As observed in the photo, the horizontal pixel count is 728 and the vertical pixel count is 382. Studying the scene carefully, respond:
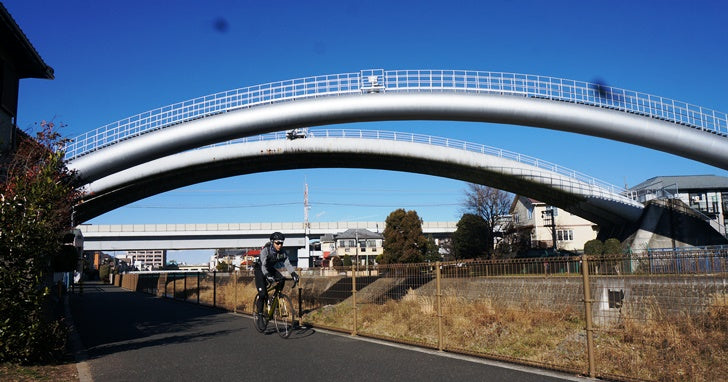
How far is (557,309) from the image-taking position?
1141cm

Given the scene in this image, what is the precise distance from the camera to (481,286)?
10289 mm

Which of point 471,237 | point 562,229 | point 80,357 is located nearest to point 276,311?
point 80,357

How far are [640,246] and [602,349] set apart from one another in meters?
34.3

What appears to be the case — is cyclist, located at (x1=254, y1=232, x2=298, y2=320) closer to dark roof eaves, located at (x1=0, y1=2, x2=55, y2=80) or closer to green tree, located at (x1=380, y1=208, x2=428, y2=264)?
dark roof eaves, located at (x1=0, y1=2, x2=55, y2=80)

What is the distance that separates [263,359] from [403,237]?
48.8 m

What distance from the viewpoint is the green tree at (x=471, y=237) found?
52.8 metres

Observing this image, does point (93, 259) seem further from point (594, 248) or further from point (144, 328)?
point (144, 328)

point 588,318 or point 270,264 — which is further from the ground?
point 270,264

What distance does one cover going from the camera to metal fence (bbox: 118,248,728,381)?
7320mm

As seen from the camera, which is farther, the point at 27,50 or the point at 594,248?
the point at 594,248

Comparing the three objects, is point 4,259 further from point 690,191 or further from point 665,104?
point 690,191

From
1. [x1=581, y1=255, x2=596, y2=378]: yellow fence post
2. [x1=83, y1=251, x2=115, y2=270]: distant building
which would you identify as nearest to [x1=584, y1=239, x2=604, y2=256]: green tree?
[x1=581, y1=255, x2=596, y2=378]: yellow fence post

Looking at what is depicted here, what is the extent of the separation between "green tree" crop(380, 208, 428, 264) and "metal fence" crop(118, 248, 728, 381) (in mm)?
40916

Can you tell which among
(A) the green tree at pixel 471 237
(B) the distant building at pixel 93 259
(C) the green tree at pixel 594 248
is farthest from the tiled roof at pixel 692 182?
(B) the distant building at pixel 93 259
